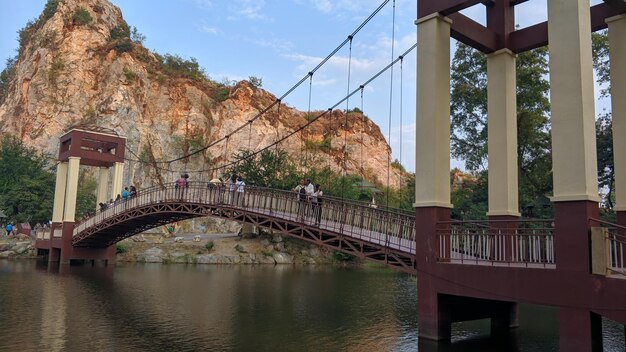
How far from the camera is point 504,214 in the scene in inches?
462

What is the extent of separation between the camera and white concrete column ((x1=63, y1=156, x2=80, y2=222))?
26875mm

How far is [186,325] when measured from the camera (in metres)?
11.3

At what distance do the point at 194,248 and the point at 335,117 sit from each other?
3311 cm

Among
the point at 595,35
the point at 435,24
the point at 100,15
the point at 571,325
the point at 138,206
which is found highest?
the point at 100,15

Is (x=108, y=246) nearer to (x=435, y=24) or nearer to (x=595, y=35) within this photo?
(x=435, y=24)

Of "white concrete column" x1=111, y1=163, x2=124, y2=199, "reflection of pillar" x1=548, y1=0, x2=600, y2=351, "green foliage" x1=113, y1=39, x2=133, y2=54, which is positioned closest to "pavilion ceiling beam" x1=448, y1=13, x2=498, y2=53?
"reflection of pillar" x1=548, y1=0, x2=600, y2=351

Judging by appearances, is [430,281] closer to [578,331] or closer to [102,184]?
[578,331]

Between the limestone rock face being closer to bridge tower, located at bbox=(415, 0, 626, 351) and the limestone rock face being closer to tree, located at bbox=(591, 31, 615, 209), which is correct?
tree, located at bbox=(591, 31, 615, 209)

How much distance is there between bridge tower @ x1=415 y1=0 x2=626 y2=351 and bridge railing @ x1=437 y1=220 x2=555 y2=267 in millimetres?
264

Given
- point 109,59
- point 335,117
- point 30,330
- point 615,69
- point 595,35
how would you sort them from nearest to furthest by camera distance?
1. point 30,330
2. point 615,69
3. point 595,35
4. point 109,59
5. point 335,117

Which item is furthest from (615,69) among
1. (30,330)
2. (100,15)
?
(100,15)

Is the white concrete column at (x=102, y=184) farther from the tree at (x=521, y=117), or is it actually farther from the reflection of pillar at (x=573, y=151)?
the reflection of pillar at (x=573, y=151)

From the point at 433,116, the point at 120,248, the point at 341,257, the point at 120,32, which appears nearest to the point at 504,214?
the point at 433,116

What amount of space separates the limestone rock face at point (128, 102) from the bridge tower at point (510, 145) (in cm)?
3322
